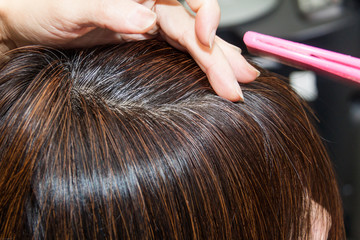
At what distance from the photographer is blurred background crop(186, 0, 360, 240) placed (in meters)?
1.10

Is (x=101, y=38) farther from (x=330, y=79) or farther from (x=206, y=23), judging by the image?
(x=330, y=79)

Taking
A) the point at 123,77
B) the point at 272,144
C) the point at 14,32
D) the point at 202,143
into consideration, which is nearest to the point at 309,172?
the point at 272,144

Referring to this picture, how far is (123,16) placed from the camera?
495 mm

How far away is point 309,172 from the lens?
0.58m

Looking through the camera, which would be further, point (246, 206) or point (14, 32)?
point (14, 32)

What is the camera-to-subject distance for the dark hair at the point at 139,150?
44cm

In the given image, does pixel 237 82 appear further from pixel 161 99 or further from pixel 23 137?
pixel 23 137

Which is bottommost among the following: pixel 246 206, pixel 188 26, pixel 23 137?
pixel 246 206

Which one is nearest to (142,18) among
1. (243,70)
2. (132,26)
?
(132,26)

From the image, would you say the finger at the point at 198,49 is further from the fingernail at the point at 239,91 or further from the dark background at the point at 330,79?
the dark background at the point at 330,79

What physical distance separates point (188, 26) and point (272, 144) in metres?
0.20

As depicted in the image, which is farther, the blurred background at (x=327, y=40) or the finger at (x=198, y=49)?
the blurred background at (x=327, y=40)

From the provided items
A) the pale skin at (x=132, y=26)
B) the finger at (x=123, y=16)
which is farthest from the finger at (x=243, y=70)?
the finger at (x=123, y=16)

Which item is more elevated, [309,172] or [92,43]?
[92,43]
